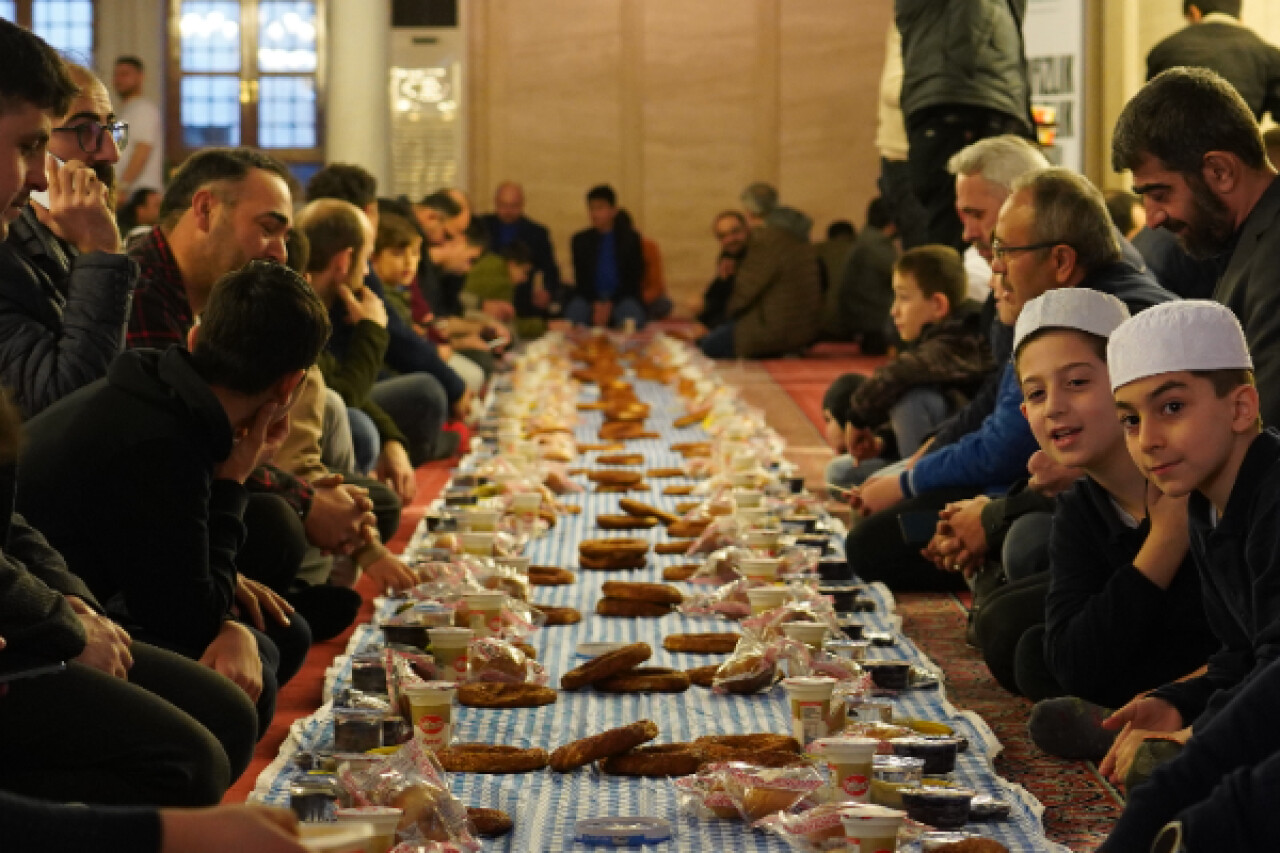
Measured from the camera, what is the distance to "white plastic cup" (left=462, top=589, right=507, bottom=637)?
172 inches

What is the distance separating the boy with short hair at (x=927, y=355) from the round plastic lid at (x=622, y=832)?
11.5ft

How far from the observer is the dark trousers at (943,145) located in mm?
8109

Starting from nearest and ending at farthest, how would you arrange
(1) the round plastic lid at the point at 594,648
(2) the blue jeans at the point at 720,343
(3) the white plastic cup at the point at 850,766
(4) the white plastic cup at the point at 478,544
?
(3) the white plastic cup at the point at 850,766 < (1) the round plastic lid at the point at 594,648 < (4) the white plastic cup at the point at 478,544 < (2) the blue jeans at the point at 720,343

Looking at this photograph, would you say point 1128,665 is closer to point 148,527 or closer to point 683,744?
point 683,744

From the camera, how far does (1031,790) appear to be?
136 inches

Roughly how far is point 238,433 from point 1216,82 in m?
2.21

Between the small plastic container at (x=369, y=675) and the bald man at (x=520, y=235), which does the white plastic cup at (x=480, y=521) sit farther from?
the bald man at (x=520, y=235)

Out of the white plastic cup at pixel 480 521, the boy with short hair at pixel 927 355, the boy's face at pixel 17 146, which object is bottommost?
the white plastic cup at pixel 480 521

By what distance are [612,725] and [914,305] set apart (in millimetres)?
3045

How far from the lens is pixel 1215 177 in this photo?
13.3 feet

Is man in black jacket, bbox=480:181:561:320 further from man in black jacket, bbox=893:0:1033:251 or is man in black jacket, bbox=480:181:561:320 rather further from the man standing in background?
man in black jacket, bbox=893:0:1033:251

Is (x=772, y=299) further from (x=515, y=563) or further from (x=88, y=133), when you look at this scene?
(x=88, y=133)

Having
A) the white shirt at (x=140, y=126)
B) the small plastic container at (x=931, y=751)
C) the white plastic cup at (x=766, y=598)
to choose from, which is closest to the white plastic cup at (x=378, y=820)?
the small plastic container at (x=931, y=751)

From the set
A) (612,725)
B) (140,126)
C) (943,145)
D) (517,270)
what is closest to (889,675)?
(612,725)
